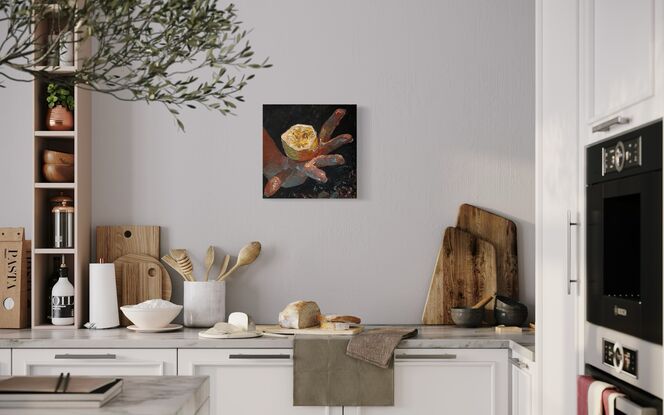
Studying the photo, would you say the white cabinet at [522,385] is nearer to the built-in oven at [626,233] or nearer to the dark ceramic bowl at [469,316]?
the dark ceramic bowl at [469,316]

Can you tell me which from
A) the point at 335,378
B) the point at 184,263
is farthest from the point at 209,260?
the point at 335,378

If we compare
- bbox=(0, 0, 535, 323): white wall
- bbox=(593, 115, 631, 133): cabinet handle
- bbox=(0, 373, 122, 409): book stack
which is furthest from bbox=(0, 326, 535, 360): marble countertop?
bbox=(0, 373, 122, 409): book stack

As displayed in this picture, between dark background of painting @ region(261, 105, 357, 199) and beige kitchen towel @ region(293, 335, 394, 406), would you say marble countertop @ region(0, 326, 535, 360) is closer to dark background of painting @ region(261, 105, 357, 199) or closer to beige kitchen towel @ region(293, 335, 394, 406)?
beige kitchen towel @ region(293, 335, 394, 406)

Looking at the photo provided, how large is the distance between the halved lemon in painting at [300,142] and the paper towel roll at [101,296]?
1.01 m

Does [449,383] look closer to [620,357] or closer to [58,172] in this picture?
[620,357]

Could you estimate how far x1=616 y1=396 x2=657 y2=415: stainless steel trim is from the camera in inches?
A: 80.7

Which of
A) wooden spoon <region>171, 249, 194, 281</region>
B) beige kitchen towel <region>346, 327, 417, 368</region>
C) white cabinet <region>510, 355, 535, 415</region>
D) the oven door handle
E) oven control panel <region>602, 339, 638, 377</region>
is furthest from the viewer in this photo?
wooden spoon <region>171, 249, 194, 281</region>

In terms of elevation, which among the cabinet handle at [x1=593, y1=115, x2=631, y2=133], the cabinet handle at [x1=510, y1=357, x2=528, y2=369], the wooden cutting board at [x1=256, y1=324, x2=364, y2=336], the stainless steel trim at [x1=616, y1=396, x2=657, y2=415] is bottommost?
the cabinet handle at [x1=510, y1=357, x2=528, y2=369]

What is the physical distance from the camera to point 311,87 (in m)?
4.21

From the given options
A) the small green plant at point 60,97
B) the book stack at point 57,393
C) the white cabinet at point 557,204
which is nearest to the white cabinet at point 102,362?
the small green plant at point 60,97

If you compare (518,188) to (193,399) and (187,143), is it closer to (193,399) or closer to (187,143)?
(187,143)

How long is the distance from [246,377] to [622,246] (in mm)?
1787

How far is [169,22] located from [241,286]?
8.45 ft

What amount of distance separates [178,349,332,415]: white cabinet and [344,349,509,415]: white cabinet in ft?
0.97
